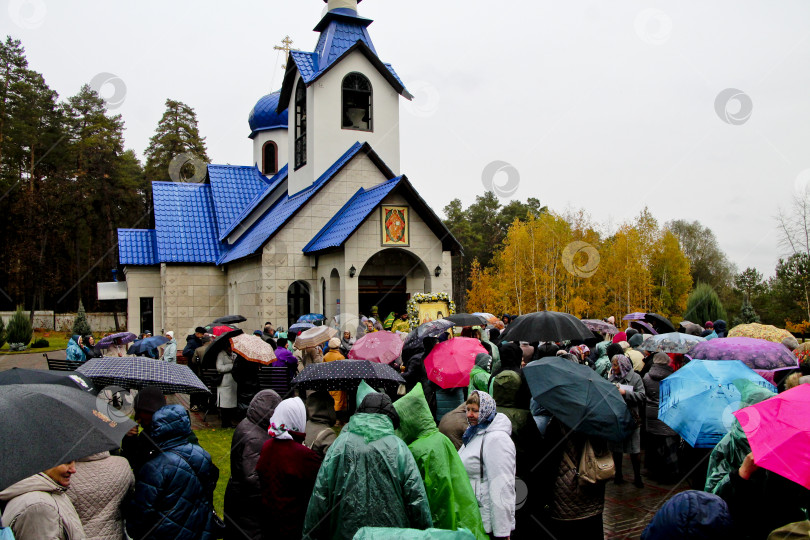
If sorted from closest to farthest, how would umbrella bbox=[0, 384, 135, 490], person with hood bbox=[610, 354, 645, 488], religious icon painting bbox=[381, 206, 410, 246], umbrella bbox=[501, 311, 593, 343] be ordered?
umbrella bbox=[0, 384, 135, 490] < person with hood bbox=[610, 354, 645, 488] < umbrella bbox=[501, 311, 593, 343] < religious icon painting bbox=[381, 206, 410, 246]

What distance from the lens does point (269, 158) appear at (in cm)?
3466

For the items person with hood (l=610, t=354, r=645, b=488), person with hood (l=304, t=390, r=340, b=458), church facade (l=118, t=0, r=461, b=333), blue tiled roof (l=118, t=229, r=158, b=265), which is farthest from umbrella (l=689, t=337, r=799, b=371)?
blue tiled roof (l=118, t=229, r=158, b=265)

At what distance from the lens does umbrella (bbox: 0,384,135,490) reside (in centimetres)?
304

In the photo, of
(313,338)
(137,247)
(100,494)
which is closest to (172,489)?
(100,494)

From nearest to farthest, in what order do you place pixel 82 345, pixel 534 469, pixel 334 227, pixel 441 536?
pixel 441 536 → pixel 534 469 → pixel 82 345 → pixel 334 227

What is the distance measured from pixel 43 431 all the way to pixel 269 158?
32655mm

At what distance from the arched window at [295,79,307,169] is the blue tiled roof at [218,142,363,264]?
1445 mm

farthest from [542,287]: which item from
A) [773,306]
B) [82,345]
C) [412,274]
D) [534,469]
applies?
[534,469]

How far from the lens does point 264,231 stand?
76.5 feet

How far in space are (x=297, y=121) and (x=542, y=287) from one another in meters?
26.0

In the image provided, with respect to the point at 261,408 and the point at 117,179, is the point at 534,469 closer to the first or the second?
the point at 261,408

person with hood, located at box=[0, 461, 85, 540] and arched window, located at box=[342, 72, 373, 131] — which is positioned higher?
arched window, located at box=[342, 72, 373, 131]

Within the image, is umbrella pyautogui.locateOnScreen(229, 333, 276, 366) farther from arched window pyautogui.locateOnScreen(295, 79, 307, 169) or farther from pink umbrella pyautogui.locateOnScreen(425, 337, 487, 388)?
arched window pyautogui.locateOnScreen(295, 79, 307, 169)

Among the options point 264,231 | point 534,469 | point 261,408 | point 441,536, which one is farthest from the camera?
point 264,231
